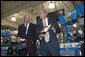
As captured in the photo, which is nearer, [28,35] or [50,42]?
[50,42]

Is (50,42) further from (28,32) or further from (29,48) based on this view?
(28,32)

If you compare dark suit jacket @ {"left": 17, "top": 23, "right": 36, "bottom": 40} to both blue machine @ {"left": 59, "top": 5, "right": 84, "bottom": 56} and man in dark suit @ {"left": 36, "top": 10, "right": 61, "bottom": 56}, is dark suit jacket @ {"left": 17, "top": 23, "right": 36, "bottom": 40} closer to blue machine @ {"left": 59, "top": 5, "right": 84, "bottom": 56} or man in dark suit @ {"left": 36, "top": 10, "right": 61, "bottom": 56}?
man in dark suit @ {"left": 36, "top": 10, "right": 61, "bottom": 56}

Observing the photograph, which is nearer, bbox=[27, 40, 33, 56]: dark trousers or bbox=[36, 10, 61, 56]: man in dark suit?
bbox=[36, 10, 61, 56]: man in dark suit

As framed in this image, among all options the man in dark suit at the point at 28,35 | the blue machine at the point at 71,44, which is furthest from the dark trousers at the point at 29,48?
the blue machine at the point at 71,44

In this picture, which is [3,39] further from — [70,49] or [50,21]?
[50,21]

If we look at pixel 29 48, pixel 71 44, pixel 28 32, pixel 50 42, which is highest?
pixel 28 32

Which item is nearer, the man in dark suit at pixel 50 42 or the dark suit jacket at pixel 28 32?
the man in dark suit at pixel 50 42

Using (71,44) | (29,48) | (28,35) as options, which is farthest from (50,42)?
(71,44)

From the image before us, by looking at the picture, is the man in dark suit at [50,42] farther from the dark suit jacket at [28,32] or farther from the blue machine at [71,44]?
the blue machine at [71,44]

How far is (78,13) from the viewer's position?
3.72 metres

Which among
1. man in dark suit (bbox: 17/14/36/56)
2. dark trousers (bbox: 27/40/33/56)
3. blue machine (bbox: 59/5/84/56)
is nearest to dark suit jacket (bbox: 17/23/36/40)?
man in dark suit (bbox: 17/14/36/56)

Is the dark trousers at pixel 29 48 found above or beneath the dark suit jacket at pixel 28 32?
beneath

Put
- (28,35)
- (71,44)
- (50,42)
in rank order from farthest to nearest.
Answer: (71,44)
(28,35)
(50,42)

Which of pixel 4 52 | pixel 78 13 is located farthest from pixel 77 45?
pixel 4 52
